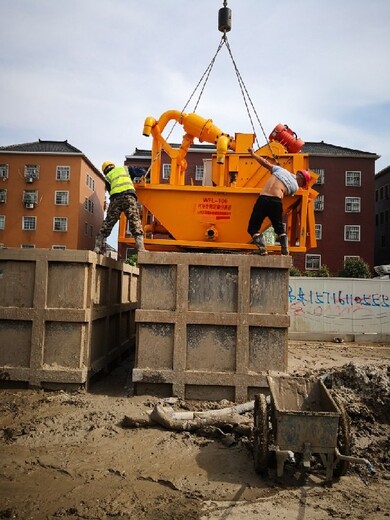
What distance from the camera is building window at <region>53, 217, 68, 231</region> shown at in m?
37.7

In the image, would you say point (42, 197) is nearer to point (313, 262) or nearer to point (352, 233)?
point (313, 262)

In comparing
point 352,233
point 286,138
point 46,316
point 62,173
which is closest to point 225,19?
point 286,138

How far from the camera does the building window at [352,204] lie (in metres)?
35.8

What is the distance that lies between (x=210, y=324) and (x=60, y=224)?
34.6 m

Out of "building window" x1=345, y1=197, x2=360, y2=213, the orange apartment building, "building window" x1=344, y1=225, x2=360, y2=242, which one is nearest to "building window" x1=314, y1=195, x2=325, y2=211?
"building window" x1=345, y1=197, x2=360, y2=213

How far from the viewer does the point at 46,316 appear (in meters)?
5.50

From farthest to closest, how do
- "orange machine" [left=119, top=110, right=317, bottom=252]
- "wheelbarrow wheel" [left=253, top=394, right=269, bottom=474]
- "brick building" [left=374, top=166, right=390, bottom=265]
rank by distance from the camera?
"brick building" [left=374, top=166, right=390, bottom=265]
"orange machine" [left=119, top=110, right=317, bottom=252]
"wheelbarrow wheel" [left=253, top=394, right=269, bottom=474]

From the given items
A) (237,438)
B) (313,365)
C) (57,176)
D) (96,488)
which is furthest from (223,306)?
(57,176)

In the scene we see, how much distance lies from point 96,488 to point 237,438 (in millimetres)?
1547

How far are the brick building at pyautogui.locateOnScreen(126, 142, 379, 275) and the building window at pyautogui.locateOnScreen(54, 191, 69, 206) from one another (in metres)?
6.35

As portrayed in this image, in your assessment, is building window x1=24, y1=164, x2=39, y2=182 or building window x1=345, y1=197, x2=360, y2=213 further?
building window x1=24, y1=164, x2=39, y2=182

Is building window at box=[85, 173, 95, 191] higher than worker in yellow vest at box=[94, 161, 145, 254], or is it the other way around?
building window at box=[85, 173, 95, 191]

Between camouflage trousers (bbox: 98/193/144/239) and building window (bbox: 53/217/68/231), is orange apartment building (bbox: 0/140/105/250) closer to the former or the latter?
building window (bbox: 53/217/68/231)

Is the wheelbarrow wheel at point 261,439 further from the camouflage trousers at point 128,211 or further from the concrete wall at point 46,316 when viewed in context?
the camouflage trousers at point 128,211
